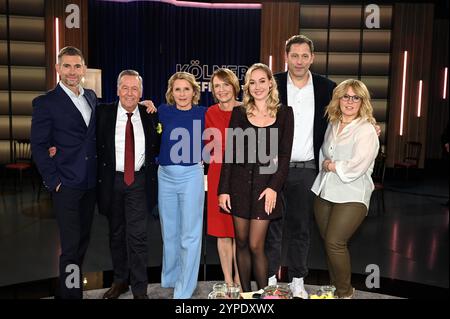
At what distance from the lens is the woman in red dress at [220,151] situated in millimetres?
2996

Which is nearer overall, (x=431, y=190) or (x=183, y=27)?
(x=431, y=190)

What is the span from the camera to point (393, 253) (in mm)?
4621

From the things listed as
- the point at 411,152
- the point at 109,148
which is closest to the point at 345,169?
the point at 109,148

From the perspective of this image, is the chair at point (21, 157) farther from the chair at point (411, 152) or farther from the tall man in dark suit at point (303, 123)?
the chair at point (411, 152)

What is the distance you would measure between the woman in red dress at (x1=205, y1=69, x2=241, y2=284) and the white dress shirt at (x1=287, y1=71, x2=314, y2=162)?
0.37m

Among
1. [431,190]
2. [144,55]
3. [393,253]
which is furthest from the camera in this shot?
[144,55]

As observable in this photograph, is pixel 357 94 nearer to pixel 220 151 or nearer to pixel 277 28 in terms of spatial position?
pixel 220 151

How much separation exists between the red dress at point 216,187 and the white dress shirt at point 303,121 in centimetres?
44

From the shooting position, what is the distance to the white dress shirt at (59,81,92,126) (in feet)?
9.62

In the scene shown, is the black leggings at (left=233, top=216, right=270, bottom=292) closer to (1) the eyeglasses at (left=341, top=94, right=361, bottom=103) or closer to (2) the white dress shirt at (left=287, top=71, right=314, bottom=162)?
(2) the white dress shirt at (left=287, top=71, right=314, bottom=162)

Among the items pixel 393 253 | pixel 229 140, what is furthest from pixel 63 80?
pixel 393 253
